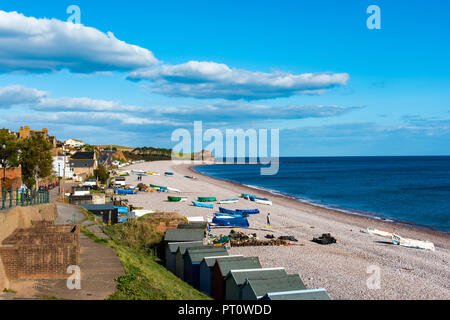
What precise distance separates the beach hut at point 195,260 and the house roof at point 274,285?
17.0 ft

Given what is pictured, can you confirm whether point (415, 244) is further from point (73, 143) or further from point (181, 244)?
point (73, 143)

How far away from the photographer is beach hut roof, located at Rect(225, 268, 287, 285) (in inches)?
604

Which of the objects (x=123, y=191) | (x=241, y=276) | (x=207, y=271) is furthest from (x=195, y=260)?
(x=123, y=191)

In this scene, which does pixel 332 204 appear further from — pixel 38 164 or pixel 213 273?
pixel 213 273

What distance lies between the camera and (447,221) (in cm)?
5159

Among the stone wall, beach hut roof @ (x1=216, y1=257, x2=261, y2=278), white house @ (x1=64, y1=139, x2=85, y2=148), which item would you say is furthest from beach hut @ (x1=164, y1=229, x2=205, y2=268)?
white house @ (x1=64, y1=139, x2=85, y2=148)

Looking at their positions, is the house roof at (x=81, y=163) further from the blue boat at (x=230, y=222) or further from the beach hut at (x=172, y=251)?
the beach hut at (x=172, y=251)

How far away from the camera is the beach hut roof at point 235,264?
675 inches

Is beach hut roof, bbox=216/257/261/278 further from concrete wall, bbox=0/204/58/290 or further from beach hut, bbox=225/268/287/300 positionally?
concrete wall, bbox=0/204/58/290

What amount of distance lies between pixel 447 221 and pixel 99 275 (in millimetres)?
51858

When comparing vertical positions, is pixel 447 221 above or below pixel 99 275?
below

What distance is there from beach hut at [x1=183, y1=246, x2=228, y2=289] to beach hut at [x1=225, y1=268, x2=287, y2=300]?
333cm
